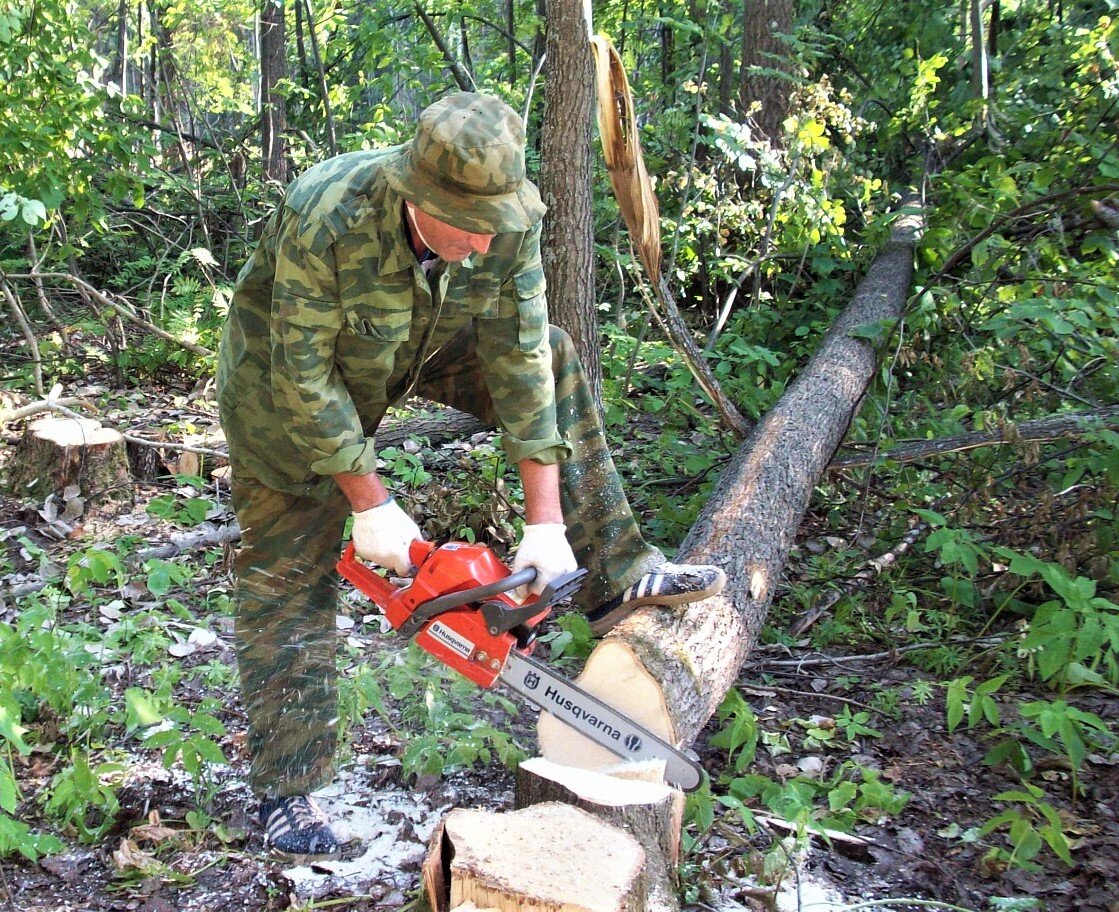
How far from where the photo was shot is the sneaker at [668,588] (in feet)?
9.23

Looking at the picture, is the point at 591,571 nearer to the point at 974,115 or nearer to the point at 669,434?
the point at 669,434

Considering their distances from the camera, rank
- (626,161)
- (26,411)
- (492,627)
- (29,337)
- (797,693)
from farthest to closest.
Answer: (29,337) → (26,411) → (626,161) → (797,693) → (492,627)

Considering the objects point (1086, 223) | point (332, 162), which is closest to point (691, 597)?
point (332, 162)

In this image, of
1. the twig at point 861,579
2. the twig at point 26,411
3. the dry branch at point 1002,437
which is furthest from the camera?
the twig at point 26,411

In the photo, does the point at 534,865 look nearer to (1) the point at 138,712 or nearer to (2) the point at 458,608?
(2) the point at 458,608

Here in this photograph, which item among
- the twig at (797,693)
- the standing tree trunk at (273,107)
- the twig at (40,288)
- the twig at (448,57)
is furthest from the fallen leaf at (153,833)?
the standing tree trunk at (273,107)

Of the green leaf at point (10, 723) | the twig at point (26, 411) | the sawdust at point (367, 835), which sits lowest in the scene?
the sawdust at point (367, 835)

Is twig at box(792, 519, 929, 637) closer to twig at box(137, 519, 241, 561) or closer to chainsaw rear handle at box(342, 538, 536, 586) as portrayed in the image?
chainsaw rear handle at box(342, 538, 536, 586)

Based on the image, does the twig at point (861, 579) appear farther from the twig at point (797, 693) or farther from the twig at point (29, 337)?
the twig at point (29, 337)

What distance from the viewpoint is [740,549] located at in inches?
131

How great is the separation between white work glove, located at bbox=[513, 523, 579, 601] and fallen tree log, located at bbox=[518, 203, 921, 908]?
0.26 metres

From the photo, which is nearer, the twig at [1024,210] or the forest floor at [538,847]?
the forest floor at [538,847]

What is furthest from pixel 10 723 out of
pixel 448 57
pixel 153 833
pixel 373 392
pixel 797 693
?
pixel 448 57

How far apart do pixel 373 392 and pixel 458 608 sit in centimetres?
66
